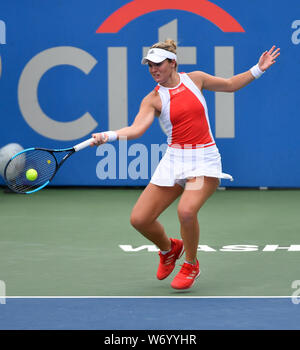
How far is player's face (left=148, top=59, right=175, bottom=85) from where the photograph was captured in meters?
5.59

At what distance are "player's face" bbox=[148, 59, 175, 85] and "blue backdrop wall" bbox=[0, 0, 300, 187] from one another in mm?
4560

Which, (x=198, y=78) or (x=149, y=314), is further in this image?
(x=198, y=78)

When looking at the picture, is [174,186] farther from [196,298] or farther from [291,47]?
[291,47]

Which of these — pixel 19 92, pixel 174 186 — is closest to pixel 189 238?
pixel 174 186

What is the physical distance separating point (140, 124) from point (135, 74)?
4.87 m

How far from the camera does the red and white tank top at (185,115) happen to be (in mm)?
5582

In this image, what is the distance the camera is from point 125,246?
23.5 ft

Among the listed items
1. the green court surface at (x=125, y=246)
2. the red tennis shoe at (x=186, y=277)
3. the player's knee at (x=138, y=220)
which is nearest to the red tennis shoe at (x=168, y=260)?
the green court surface at (x=125, y=246)

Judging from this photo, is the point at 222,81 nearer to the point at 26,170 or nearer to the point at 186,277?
the point at 186,277

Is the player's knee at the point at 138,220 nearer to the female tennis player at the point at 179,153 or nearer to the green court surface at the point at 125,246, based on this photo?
the female tennis player at the point at 179,153

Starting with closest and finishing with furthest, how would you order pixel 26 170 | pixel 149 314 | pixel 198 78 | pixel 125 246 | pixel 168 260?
pixel 149 314 → pixel 198 78 → pixel 168 260 → pixel 26 170 → pixel 125 246

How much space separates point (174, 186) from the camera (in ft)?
18.6

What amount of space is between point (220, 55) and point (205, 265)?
4290 millimetres

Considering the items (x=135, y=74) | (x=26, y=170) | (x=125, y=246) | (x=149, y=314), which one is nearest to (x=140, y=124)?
(x=26, y=170)
